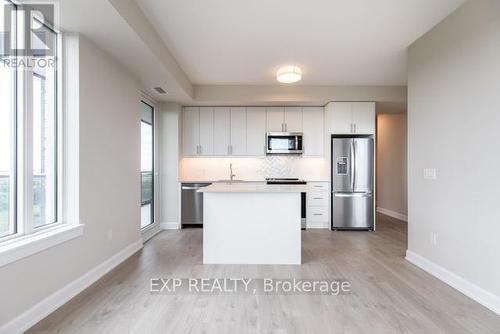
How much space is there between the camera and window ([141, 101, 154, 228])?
187 inches

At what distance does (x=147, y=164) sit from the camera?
16.2 ft

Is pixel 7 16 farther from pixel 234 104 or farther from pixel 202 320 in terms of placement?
pixel 234 104

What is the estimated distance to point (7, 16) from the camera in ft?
6.73

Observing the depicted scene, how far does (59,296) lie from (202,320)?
4.04ft

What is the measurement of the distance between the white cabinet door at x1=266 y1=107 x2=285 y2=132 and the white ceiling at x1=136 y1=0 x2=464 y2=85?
3.88 ft

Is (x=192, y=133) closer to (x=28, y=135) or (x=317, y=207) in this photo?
(x=317, y=207)

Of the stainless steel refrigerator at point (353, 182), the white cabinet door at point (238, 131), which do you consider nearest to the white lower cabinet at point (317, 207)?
the stainless steel refrigerator at point (353, 182)

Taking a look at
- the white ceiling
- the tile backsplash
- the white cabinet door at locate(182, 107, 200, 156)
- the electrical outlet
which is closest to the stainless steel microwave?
the tile backsplash

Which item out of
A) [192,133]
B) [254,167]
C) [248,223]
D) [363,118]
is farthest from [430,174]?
[192,133]

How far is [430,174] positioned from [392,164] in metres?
3.87

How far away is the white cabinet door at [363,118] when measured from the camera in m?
5.23

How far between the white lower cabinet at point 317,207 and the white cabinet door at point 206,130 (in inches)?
83.4

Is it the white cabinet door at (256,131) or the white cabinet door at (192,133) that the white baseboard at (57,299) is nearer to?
the white cabinet door at (192,133)

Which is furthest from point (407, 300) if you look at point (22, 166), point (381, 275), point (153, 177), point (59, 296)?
point (153, 177)
